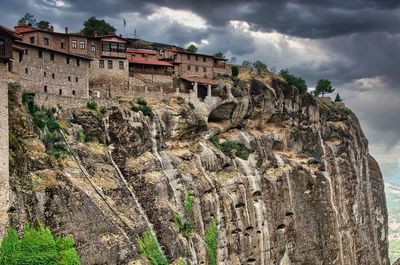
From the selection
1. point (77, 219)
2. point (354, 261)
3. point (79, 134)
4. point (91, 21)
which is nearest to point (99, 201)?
point (77, 219)

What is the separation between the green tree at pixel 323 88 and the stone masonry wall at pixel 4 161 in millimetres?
75609

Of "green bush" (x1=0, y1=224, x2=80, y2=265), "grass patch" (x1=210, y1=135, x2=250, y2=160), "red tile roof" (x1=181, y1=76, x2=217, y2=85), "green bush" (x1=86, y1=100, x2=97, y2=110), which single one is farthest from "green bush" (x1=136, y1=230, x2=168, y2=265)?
"red tile roof" (x1=181, y1=76, x2=217, y2=85)

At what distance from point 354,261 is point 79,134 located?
1985 inches

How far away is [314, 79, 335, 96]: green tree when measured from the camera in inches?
4237

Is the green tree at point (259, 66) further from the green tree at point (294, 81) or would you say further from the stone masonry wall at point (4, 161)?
the stone masonry wall at point (4, 161)

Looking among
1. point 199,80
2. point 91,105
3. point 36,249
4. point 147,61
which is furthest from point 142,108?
point 36,249

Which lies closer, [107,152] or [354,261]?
[107,152]

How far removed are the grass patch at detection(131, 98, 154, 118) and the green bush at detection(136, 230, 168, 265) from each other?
491 inches

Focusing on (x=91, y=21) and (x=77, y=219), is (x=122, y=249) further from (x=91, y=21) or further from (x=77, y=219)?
(x=91, y=21)

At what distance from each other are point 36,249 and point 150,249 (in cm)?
1182

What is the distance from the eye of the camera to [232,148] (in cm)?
6962

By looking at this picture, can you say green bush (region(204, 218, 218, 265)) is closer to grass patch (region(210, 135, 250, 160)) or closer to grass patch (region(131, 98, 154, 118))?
grass patch (region(210, 135, 250, 160))

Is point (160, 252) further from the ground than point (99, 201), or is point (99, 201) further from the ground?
point (99, 201)

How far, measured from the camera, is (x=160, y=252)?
162 ft
